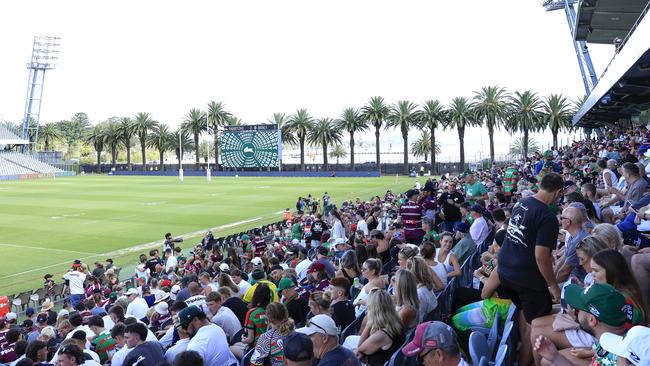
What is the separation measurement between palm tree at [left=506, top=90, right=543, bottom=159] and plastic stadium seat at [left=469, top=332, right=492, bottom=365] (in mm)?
70217

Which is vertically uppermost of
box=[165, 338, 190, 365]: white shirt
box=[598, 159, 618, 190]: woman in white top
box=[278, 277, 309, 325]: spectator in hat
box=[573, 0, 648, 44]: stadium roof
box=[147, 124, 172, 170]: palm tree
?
box=[573, 0, 648, 44]: stadium roof

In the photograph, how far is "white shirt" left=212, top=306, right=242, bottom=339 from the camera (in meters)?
6.91

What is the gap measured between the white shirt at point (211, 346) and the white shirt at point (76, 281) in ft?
38.9

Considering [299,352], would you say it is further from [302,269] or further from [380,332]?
[302,269]

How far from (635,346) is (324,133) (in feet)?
284

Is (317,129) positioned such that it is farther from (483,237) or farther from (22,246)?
(483,237)

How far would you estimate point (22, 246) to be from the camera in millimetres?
27328

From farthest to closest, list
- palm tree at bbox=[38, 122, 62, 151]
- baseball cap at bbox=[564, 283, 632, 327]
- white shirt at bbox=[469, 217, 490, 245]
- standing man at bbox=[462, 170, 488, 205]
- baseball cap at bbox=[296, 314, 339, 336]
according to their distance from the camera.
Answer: palm tree at bbox=[38, 122, 62, 151] < standing man at bbox=[462, 170, 488, 205] < white shirt at bbox=[469, 217, 490, 245] < baseball cap at bbox=[296, 314, 339, 336] < baseball cap at bbox=[564, 283, 632, 327]

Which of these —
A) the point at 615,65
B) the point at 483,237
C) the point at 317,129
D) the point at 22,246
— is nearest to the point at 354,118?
the point at 317,129

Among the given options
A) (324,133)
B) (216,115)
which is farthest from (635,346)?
(216,115)

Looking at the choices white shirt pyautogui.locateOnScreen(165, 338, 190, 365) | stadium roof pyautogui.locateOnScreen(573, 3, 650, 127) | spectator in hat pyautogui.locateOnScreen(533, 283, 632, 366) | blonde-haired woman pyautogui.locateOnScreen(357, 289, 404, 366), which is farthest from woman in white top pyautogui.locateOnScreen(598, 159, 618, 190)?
white shirt pyautogui.locateOnScreen(165, 338, 190, 365)

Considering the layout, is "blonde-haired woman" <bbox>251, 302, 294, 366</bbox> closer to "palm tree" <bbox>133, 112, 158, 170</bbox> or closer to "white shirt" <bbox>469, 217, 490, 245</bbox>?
"white shirt" <bbox>469, 217, 490, 245</bbox>

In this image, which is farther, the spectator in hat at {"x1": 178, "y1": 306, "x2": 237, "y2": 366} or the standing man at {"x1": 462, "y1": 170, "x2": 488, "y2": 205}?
the standing man at {"x1": 462, "y1": 170, "x2": 488, "y2": 205}

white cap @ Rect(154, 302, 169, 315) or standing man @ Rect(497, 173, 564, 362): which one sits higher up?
standing man @ Rect(497, 173, 564, 362)
